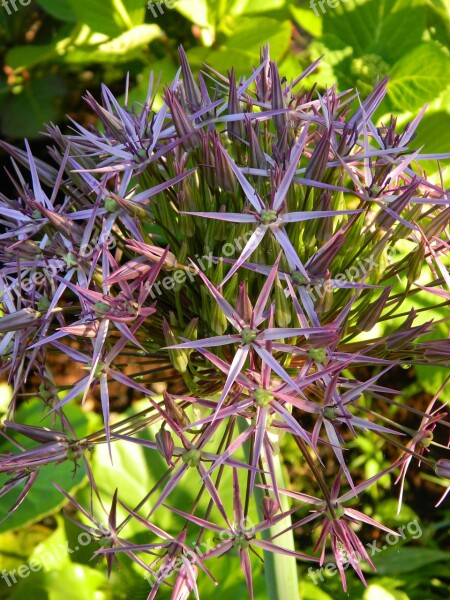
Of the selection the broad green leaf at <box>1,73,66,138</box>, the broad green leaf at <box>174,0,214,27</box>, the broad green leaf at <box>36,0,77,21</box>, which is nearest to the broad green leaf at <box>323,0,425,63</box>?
the broad green leaf at <box>174,0,214,27</box>

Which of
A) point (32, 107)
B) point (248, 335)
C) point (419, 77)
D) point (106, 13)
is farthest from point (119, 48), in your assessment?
point (248, 335)

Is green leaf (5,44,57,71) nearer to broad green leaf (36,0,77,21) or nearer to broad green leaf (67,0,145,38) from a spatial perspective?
broad green leaf (36,0,77,21)

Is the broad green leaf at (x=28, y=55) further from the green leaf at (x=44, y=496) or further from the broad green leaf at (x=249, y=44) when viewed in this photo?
the green leaf at (x=44, y=496)

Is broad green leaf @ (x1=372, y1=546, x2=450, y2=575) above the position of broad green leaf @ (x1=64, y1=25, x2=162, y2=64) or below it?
below

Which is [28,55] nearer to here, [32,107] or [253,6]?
[32,107]

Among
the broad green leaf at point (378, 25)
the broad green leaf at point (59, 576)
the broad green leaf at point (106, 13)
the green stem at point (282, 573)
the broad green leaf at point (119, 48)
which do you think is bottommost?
the broad green leaf at point (59, 576)

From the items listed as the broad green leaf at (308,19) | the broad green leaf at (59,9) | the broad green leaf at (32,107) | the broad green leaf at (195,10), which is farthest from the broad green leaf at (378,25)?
the broad green leaf at (32,107)

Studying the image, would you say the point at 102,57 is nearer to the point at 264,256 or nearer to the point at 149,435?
the point at 149,435
